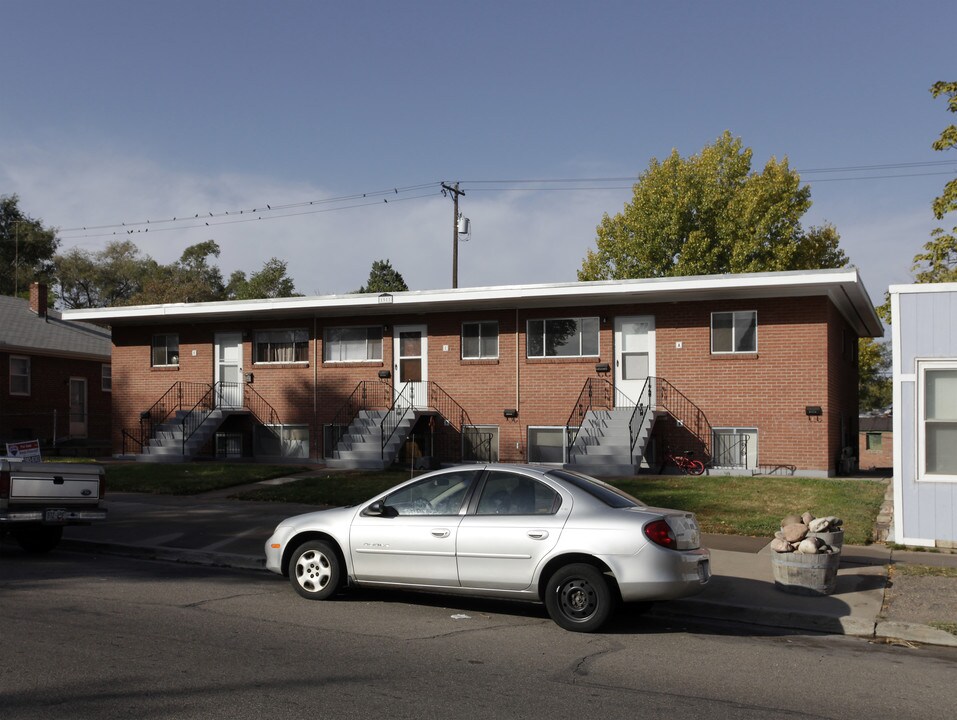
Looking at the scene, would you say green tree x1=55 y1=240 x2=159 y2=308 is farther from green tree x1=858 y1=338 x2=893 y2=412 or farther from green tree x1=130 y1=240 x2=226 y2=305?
green tree x1=858 y1=338 x2=893 y2=412

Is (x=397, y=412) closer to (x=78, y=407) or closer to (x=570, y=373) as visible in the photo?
(x=570, y=373)

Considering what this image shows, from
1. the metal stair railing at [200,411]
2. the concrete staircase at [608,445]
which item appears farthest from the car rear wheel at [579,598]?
the metal stair railing at [200,411]

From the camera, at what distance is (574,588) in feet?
27.8

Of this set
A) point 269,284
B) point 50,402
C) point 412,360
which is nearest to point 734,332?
point 412,360

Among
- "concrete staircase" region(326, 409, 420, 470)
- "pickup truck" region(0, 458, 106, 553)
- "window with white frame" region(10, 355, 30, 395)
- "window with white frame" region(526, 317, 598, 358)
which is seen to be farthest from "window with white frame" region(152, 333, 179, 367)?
"pickup truck" region(0, 458, 106, 553)

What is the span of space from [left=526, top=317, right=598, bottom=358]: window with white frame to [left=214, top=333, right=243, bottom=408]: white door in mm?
9017

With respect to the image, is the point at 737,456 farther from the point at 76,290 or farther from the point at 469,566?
the point at 76,290

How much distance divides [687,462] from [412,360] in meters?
7.85

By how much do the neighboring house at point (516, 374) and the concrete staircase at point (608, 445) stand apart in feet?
0.14

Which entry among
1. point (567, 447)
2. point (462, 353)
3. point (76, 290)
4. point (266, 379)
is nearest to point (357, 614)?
point (567, 447)

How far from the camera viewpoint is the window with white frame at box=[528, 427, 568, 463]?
23.6m

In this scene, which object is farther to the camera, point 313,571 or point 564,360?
point 564,360

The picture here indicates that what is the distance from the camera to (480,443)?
24453 mm

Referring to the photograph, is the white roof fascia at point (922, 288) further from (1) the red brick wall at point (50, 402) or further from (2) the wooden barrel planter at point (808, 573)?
(1) the red brick wall at point (50, 402)
